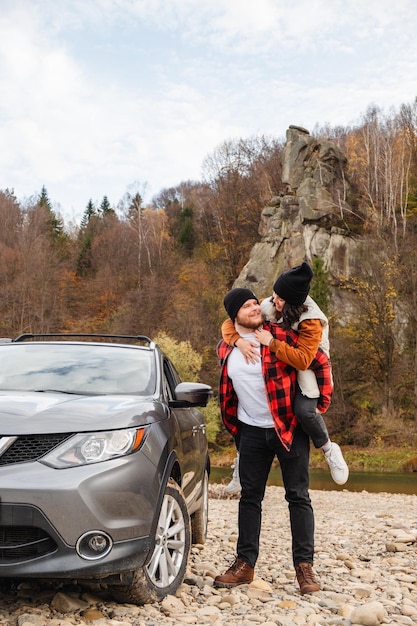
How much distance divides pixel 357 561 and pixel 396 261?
3794cm

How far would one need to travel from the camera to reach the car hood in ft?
12.5

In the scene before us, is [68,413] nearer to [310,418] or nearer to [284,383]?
[284,383]

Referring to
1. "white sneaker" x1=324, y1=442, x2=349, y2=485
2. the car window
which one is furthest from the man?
the car window

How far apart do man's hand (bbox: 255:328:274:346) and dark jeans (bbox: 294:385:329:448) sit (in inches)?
17.1

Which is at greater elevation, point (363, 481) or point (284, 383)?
point (284, 383)

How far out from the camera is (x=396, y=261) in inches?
1689

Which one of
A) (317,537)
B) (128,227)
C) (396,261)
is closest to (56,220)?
(128,227)

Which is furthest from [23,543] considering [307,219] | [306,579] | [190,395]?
[307,219]

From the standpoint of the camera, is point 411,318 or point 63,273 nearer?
point 411,318

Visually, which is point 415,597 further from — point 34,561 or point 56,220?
point 56,220

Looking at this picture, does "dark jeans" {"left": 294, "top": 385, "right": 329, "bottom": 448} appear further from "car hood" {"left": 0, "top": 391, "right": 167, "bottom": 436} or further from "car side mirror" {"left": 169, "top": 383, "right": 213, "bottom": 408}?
"car hood" {"left": 0, "top": 391, "right": 167, "bottom": 436}

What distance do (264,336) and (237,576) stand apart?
5.97 ft

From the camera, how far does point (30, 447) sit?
3.76 meters

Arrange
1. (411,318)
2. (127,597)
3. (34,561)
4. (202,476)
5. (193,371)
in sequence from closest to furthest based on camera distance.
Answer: (34,561)
(127,597)
(202,476)
(411,318)
(193,371)
